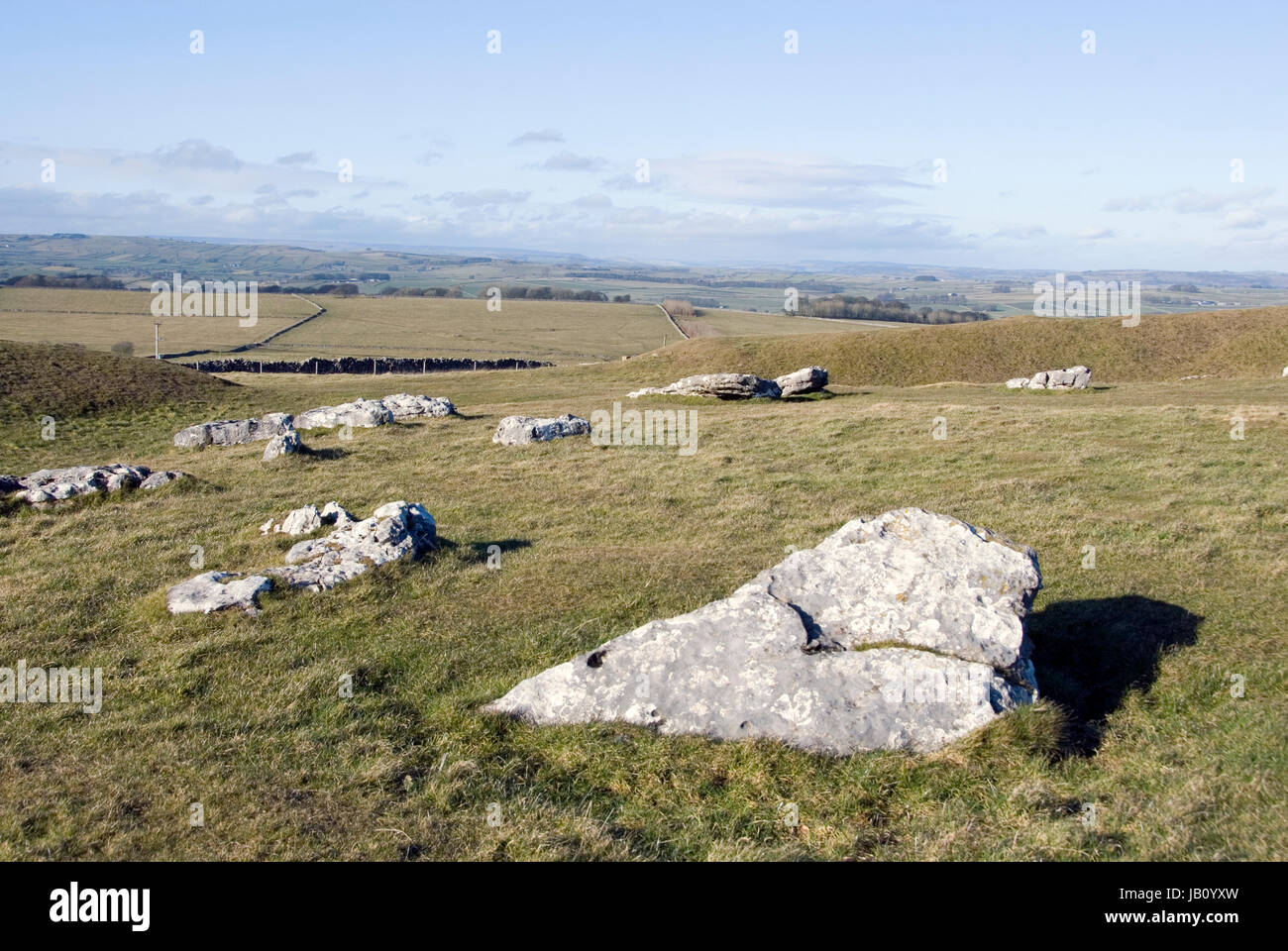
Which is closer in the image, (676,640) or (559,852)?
(559,852)

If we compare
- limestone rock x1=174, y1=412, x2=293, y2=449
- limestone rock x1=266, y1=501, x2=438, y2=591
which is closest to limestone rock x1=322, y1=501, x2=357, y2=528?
limestone rock x1=266, y1=501, x2=438, y2=591

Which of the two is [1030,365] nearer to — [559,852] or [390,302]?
[559,852]

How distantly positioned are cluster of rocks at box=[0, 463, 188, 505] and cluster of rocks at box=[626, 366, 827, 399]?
24644 mm

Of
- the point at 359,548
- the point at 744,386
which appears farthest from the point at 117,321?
the point at 359,548

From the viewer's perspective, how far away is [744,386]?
42.2 metres

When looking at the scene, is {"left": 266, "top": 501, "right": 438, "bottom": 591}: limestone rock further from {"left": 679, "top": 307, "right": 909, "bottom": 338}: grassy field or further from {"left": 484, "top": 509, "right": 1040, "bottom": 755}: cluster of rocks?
{"left": 679, "top": 307, "right": 909, "bottom": 338}: grassy field

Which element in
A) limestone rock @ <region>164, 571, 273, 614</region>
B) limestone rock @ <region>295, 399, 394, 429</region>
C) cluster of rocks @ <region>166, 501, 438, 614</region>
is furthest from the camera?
limestone rock @ <region>295, 399, 394, 429</region>

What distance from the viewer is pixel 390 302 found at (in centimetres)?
17088

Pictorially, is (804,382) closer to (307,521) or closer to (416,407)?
(416,407)

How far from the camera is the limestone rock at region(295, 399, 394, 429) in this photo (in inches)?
1359

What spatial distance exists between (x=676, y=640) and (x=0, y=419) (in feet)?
132

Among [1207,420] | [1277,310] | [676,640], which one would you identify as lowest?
[676,640]

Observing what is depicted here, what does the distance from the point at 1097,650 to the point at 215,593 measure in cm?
1223
